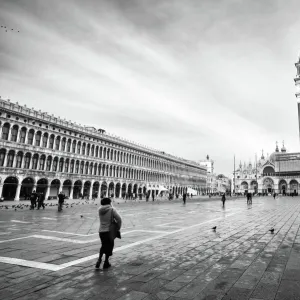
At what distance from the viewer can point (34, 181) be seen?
3756 centimetres

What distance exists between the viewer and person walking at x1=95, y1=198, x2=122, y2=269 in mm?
4891

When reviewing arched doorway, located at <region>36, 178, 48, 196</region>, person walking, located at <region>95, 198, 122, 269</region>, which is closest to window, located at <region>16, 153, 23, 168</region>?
arched doorway, located at <region>36, 178, 48, 196</region>

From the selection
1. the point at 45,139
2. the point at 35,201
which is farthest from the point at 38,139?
the point at 35,201

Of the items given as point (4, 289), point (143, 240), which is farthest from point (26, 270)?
point (143, 240)

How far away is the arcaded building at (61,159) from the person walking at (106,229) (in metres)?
26.3

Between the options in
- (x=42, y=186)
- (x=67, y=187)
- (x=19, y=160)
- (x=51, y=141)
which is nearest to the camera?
(x=19, y=160)

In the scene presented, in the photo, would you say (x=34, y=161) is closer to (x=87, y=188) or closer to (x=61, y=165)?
(x=61, y=165)

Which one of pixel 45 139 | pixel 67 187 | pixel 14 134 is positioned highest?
pixel 45 139

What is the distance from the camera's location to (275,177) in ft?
326

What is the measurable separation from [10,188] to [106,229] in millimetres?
36579

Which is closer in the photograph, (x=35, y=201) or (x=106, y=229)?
(x=106, y=229)

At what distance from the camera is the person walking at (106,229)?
489 cm

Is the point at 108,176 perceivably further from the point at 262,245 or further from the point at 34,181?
the point at 262,245

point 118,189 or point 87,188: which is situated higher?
point 118,189
